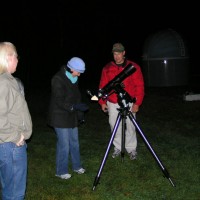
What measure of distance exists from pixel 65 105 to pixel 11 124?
5.97ft

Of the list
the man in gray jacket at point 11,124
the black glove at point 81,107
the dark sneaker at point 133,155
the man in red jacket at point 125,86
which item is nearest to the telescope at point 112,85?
the black glove at point 81,107

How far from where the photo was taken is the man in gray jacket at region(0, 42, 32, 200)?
3.65 meters

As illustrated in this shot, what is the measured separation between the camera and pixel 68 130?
19.1 ft

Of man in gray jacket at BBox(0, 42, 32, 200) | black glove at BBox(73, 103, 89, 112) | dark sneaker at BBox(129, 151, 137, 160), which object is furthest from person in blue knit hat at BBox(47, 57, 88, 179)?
man in gray jacket at BBox(0, 42, 32, 200)

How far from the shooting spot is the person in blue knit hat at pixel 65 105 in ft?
17.9

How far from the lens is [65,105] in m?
5.53

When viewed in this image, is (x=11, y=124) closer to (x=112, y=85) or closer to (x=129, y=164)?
(x=112, y=85)

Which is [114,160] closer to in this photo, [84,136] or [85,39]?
[84,136]

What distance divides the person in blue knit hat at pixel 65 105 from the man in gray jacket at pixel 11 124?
5.48 feet

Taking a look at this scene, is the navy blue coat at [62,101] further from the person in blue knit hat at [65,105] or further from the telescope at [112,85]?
the telescope at [112,85]

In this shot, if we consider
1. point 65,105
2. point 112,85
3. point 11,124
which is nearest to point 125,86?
point 112,85

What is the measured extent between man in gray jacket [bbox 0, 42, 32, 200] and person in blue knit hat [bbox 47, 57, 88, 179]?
167 cm

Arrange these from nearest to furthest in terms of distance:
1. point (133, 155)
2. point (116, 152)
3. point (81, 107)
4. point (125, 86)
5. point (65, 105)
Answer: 1. point (81, 107)
2. point (65, 105)
3. point (125, 86)
4. point (133, 155)
5. point (116, 152)

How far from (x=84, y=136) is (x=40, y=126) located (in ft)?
6.05
